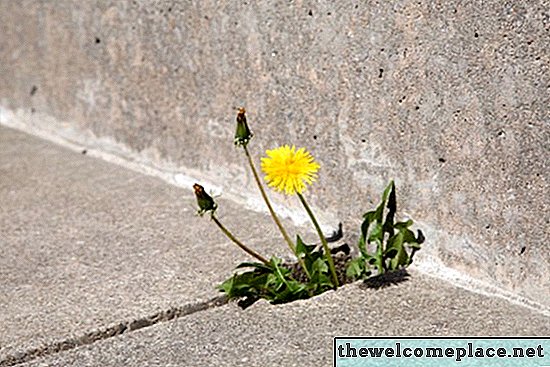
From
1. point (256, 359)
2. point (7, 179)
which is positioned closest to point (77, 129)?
point (7, 179)

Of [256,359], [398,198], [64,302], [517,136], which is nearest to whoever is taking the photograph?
[256,359]

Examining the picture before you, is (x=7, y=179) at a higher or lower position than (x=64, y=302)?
higher

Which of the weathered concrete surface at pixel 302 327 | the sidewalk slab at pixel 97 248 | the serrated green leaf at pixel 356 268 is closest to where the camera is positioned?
the weathered concrete surface at pixel 302 327

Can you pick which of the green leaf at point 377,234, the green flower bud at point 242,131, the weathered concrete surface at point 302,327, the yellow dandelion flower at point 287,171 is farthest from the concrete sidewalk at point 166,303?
the green flower bud at point 242,131

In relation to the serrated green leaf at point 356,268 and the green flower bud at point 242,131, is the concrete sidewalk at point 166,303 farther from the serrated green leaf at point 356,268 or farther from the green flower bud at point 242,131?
the green flower bud at point 242,131

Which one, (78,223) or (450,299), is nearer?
(450,299)

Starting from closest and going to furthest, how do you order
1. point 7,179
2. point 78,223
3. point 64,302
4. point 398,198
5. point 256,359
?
point 256,359, point 64,302, point 398,198, point 78,223, point 7,179

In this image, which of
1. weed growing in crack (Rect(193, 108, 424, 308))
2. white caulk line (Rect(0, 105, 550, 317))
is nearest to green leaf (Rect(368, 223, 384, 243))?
weed growing in crack (Rect(193, 108, 424, 308))

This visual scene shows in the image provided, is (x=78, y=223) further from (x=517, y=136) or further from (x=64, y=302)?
(x=517, y=136)
